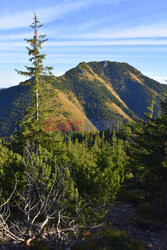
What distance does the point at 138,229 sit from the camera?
1434 cm

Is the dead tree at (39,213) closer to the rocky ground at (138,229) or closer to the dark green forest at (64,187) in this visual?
the dark green forest at (64,187)

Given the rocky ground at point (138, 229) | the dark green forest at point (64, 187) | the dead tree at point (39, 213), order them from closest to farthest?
the dead tree at point (39, 213)
the dark green forest at point (64, 187)
the rocky ground at point (138, 229)

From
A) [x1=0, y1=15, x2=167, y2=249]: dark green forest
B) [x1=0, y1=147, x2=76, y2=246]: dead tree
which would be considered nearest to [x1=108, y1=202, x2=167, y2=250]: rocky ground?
[x1=0, y1=15, x2=167, y2=249]: dark green forest

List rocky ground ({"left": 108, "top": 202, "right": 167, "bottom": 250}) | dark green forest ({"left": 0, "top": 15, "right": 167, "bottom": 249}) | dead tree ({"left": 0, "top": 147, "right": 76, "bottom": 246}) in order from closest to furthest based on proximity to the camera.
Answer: dead tree ({"left": 0, "top": 147, "right": 76, "bottom": 246}) < dark green forest ({"left": 0, "top": 15, "right": 167, "bottom": 249}) < rocky ground ({"left": 108, "top": 202, "right": 167, "bottom": 250})

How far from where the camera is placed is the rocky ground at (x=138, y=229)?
40.0 feet

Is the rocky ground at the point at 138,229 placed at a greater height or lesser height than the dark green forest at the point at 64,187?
lesser

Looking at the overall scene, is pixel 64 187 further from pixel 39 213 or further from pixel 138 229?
pixel 138 229

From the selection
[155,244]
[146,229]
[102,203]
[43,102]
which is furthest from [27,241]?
[43,102]

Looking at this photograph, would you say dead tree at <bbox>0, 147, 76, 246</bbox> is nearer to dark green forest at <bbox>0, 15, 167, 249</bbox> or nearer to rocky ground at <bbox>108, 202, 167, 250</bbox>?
dark green forest at <bbox>0, 15, 167, 249</bbox>

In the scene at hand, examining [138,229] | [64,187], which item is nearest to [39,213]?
[64,187]

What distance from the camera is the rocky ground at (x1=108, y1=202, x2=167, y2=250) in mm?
12180

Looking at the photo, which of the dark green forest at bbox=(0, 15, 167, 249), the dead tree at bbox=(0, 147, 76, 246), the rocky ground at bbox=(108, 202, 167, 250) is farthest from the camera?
the rocky ground at bbox=(108, 202, 167, 250)

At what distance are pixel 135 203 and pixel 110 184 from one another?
11925 mm

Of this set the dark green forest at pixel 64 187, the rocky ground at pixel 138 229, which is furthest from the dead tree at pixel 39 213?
the rocky ground at pixel 138 229
